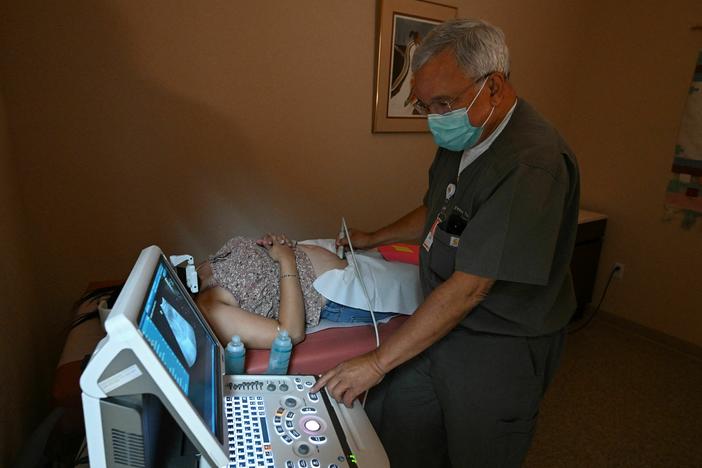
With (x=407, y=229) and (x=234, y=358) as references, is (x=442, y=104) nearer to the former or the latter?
(x=407, y=229)

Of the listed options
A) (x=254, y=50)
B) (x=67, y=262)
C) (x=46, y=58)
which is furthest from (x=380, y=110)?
(x=67, y=262)

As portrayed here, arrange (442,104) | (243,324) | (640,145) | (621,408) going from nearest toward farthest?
(442,104), (243,324), (621,408), (640,145)

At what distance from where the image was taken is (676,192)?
100 inches

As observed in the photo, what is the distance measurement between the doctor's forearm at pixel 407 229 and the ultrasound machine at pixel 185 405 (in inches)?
33.4

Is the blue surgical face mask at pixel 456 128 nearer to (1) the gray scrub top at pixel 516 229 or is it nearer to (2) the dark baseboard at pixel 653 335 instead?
(1) the gray scrub top at pixel 516 229

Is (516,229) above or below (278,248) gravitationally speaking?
above

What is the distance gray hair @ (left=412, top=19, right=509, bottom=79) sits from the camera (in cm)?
98

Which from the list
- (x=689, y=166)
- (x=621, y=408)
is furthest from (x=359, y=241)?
(x=689, y=166)

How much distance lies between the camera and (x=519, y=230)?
920mm

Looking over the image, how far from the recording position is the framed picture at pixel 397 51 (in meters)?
2.06

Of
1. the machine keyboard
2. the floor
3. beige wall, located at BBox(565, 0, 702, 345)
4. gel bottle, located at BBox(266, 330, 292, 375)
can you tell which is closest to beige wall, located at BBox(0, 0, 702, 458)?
beige wall, located at BBox(565, 0, 702, 345)

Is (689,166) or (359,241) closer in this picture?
(359,241)

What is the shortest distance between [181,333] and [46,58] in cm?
125

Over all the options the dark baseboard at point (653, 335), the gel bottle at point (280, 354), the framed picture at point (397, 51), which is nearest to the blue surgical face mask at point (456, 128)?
the gel bottle at point (280, 354)
